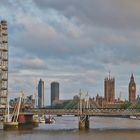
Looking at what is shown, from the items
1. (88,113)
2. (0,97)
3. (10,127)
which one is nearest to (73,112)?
(88,113)

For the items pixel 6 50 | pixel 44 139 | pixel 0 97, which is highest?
pixel 6 50

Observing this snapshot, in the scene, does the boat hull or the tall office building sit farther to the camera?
the tall office building

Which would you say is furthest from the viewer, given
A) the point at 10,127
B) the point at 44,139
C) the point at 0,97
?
the point at 0,97

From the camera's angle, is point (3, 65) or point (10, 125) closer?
point (10, 125)

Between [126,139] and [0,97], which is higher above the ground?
[0,97]

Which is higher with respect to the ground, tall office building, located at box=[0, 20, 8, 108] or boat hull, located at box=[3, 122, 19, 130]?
tall office building, located at box=[0, 20, 8, 108]

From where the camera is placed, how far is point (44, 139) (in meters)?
114

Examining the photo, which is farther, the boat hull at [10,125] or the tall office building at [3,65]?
the tall office building at [3,65]

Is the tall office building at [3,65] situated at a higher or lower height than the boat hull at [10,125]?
higher

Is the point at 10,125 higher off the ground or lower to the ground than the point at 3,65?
lower

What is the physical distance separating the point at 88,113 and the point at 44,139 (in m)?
45.9

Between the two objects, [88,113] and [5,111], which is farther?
[5,111]

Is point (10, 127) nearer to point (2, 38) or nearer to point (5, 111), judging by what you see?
point (5, 111)

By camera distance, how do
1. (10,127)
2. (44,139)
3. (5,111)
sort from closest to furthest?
(44,139)
(10,127)
(5,111)
